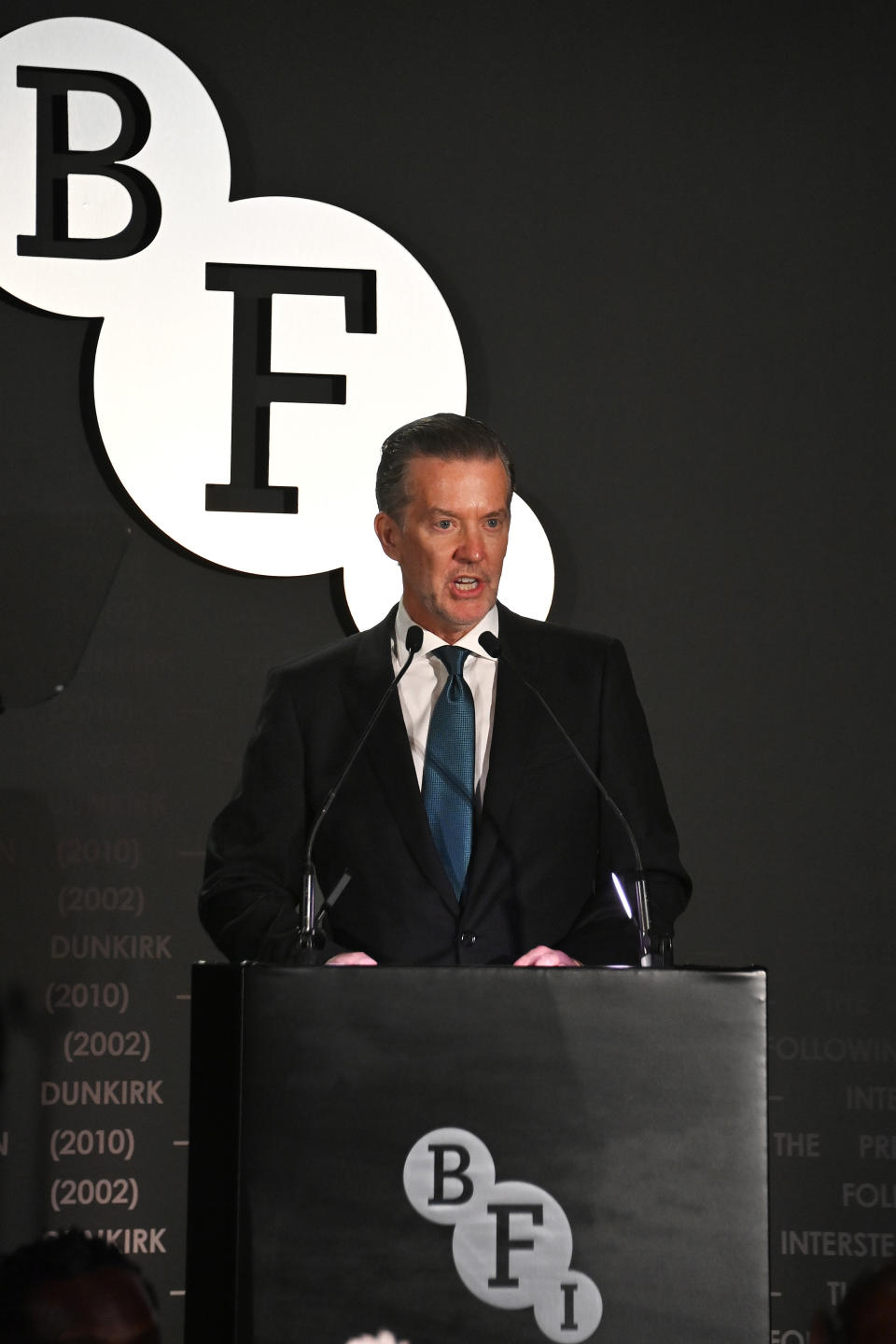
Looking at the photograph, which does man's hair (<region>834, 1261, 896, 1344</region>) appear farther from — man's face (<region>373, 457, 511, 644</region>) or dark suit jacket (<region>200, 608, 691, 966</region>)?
man's face (<region>373, 457, 511, 644</region>)

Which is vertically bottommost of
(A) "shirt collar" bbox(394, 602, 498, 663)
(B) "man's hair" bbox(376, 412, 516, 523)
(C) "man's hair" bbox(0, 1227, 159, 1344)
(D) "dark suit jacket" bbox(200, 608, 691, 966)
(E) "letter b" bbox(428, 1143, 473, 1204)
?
(C) "man's hair" bbox(0, 1227, 159, 1344)

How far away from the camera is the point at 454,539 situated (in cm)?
252

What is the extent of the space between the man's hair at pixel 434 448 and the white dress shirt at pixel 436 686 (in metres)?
0.19

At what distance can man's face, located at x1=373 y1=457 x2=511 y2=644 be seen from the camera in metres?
2.51

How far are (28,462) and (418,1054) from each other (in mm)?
1962

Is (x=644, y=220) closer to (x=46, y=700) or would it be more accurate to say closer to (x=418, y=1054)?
(x=46, y=700)

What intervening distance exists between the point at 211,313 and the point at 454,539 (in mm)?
1137

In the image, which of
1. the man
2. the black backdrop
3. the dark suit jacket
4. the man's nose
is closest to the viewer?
the man

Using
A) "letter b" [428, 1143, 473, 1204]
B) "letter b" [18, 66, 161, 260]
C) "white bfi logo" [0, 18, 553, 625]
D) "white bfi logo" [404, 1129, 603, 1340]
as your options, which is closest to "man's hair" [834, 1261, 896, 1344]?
"white bfi logo" [404, 1129, 603, 1340]

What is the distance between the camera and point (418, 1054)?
172 centimetres

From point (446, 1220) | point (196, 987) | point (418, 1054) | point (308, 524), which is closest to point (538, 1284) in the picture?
point (446, 1220)

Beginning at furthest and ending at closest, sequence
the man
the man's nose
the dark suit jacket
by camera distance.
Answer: the man's nose < the dark suit jacket < the man

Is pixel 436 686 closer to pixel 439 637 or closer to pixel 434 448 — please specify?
pixel 439 637

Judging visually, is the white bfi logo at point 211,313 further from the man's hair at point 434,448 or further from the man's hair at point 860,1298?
the man's hair at point 860,1298
